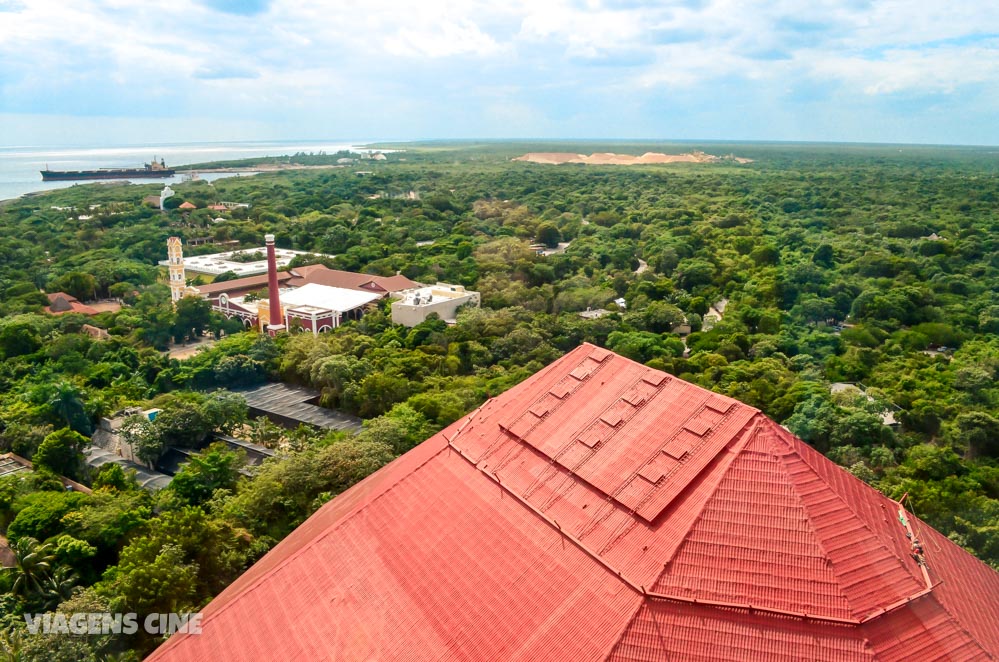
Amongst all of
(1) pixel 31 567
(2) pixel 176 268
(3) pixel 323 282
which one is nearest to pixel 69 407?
(1) pixel 31 567

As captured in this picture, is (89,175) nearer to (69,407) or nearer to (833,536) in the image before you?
(69,407)

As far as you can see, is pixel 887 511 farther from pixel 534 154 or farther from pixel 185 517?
pixel 534 154

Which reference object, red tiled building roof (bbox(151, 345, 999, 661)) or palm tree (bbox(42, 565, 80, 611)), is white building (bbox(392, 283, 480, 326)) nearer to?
palm tree (bbox(42, 565, 80, 611))

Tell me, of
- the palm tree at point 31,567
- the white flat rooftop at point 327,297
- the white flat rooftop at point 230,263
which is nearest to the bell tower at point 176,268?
the white flat rooftop at point 327,297

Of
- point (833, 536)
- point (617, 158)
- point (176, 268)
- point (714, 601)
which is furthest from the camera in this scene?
point (617, 158)

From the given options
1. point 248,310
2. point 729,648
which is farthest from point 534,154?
point 729,648

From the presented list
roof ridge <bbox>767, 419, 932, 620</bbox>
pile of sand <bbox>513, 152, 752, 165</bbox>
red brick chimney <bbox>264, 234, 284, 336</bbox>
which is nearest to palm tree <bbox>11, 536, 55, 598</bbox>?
roof ridge <bbox>767, 419, 932, 620</bbox>
